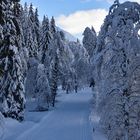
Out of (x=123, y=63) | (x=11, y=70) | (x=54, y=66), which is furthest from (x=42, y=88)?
(x=123, y=63)

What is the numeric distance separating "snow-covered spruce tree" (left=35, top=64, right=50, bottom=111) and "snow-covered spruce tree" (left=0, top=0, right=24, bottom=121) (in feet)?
75.5

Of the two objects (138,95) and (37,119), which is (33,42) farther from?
(138,95)

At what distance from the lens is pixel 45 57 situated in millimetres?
79188

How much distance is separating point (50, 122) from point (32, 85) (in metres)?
21.4

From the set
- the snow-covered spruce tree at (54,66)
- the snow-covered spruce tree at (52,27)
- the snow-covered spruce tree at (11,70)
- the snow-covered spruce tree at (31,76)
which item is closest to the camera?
the snow-covered spruce tree at (11,70)

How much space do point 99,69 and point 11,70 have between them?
1984 centimetres

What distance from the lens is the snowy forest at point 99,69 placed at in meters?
20.9

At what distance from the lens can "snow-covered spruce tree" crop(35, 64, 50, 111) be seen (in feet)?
221

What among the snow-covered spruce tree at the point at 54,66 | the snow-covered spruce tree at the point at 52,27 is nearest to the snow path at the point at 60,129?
the snow-covered spruce tree at the point at 54,66

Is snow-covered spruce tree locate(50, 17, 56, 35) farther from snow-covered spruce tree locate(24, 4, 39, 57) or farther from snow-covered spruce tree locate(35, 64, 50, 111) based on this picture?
snow-covered spruce tree locate(35, 64, 50, 111)

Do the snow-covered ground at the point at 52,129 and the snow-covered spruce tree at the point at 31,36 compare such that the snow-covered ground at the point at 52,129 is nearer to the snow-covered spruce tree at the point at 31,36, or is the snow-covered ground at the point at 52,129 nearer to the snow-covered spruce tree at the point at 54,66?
the snow-covered spruce tree at the point at 54,66

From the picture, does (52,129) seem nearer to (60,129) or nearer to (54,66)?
(60,129)

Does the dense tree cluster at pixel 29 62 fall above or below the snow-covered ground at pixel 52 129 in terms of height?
above

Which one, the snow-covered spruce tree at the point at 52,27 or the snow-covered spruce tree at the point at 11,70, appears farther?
the snow-covered spruce tree at the point at 52,27
